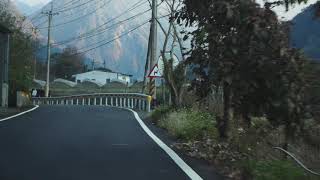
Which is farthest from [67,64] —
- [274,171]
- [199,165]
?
[274,171]

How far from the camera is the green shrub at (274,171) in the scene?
9039 millimetres

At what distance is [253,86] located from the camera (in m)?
12.1

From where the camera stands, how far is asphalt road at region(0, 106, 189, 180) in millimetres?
10102

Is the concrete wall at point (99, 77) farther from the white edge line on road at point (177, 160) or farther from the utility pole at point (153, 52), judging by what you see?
the white edge line on road at point (177, 160)

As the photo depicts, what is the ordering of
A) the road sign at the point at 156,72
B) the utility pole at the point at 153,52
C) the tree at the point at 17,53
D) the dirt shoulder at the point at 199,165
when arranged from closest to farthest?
the dirt shoulder at the point at 199,165
the road sign at the point at 156,72
the utility pole at the point at 153,52
the tree at the point at 17,53

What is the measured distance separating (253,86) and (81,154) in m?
3.65

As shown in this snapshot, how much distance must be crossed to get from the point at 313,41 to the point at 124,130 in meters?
7.36

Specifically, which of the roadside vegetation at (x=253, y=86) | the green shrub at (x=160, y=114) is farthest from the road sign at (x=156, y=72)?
the roadside vegetation at (x=253, y=86)

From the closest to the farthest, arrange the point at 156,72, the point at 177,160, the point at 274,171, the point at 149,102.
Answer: the point at 274,171, the point at 177,160, the point at 156,72, the point at 149,102

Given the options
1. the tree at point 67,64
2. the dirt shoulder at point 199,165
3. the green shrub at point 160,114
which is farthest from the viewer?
the tree at point 67,64

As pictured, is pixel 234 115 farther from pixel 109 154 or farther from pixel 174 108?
pixel 174 108

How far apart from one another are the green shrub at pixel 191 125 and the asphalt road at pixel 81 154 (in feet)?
2.83

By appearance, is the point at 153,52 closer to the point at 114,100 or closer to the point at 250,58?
the point at 114,100

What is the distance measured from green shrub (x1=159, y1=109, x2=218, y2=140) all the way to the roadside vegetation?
2.56 feet
